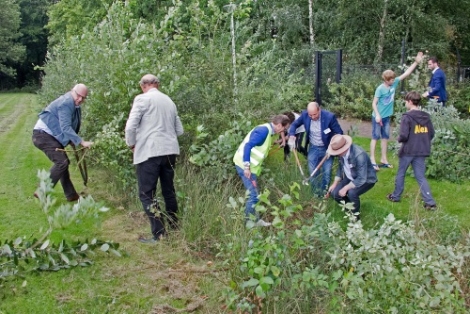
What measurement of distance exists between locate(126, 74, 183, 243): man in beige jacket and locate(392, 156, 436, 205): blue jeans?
3013 millimetres

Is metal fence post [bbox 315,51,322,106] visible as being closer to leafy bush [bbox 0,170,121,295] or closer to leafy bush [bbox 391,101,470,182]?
leafy bush [bbox 391,101,470,182]

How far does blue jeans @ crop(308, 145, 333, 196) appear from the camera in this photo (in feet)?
21.6

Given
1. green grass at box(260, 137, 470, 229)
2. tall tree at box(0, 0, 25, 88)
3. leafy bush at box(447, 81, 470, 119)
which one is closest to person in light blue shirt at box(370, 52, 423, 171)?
green grass at box(260, 137, 470, 229)

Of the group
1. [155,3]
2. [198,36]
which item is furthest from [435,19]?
[198,36]

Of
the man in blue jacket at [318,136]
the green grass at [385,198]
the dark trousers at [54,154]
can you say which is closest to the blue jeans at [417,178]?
the green grass at [385,198]

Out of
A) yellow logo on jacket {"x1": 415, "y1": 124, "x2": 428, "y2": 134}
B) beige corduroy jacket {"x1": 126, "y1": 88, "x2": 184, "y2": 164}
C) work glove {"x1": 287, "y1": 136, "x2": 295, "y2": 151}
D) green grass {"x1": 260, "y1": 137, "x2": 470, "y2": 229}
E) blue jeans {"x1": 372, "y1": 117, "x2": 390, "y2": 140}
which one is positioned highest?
beige corduroy jacket {"x1": 126, "y1": 88, "x2": 184, "y2": 164}

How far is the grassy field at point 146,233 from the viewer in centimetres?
449

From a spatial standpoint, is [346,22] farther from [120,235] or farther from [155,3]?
[120,235]

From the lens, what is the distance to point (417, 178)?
653 centimetres

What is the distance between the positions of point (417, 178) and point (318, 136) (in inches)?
53.7

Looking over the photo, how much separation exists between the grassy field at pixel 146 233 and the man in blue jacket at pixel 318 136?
300 mm

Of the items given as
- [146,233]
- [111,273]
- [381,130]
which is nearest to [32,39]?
[381,130]

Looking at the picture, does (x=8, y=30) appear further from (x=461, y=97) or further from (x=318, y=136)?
(x=318, y=136)

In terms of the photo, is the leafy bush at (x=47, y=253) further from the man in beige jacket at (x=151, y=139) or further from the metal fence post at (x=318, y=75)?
the metal fence post at (x=318, y=75)
